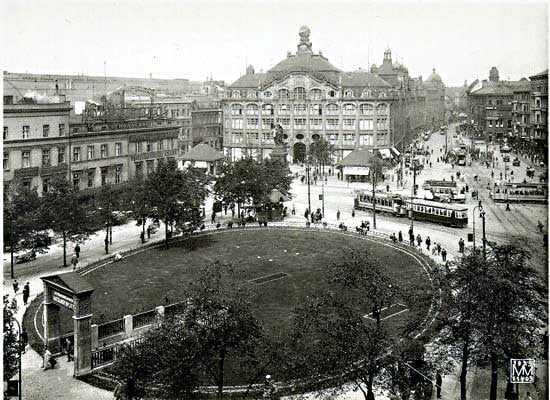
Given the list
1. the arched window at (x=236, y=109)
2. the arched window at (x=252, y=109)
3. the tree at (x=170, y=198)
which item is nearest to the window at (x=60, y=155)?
the tree at (x=170, y=198)

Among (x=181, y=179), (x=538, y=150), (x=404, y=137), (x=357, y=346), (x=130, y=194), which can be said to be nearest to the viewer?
(x=357, y=346)

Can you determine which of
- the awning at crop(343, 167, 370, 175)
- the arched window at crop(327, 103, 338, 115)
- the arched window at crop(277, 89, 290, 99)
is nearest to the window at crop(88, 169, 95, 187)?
the awning at crop(343, 167, 370, 175)

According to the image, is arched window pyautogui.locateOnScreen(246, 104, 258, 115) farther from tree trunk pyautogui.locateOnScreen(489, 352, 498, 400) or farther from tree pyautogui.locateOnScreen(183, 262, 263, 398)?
tree trunk pyautogui.locateOnScreen(489, 352, 498, 400)

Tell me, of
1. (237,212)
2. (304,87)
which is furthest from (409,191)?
(304,87)

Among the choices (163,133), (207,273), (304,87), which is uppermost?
(304,87)

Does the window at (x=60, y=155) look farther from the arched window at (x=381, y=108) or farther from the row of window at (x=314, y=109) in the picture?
the arched window at (x=381, y=108)

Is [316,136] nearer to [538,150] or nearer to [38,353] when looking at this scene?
[538,150]

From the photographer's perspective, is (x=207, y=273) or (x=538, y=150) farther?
(x=538, y=150)

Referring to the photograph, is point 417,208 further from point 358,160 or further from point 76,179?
point 76,179
